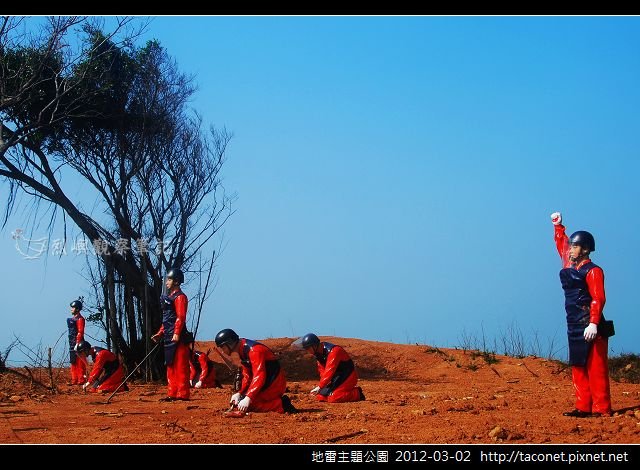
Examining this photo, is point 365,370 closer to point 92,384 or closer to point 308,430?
point 92,384

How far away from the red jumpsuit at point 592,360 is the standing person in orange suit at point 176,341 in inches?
250

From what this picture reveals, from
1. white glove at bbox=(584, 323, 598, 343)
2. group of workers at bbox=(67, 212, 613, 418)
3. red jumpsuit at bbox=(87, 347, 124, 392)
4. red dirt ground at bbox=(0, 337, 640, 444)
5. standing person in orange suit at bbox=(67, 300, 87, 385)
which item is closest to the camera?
red dirt ground at bbox=(0, 337, 640, 444)

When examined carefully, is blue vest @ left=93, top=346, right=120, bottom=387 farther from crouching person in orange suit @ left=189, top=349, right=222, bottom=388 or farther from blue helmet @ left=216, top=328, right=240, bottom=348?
blue helmet @ left=216, top=328, right=240, bottom=348

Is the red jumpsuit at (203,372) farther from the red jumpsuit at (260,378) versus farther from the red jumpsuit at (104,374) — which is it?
→ the red jumpsuit at (260,378)

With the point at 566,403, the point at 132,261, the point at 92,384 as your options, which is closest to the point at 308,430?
the point at 566,403

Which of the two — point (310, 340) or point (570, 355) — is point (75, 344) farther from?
point (570, 355)

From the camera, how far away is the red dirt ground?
808 cm

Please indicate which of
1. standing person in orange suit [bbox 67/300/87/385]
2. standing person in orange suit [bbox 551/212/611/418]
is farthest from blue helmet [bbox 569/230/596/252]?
standing person in orange suit [bbox 67/300/87/385]

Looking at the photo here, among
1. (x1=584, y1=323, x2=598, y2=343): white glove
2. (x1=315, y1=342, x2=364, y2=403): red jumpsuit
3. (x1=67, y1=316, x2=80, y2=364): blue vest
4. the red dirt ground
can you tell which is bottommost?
the red dirt ground

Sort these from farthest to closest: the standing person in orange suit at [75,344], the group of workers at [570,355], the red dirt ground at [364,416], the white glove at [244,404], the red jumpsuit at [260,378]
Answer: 1. the standing person in orange suit at [75,344]
2. the red jumpsuit at [260,378]
3. the white glove at [244,404]
4. the group of workers at [570,355]
5. the red dirt ground at [364,416]

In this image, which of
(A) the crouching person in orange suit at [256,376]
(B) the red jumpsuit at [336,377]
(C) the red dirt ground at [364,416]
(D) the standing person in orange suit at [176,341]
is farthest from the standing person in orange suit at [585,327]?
(D) the standing person in orange suit at [176,341]

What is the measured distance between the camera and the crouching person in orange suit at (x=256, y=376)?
32.6 ft

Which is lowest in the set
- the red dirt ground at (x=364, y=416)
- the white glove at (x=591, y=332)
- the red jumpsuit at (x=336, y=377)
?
the red dirt ground at (x=364, y=416)

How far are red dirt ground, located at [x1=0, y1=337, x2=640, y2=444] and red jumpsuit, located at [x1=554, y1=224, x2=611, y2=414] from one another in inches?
12.5
